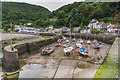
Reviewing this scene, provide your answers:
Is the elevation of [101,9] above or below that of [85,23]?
above

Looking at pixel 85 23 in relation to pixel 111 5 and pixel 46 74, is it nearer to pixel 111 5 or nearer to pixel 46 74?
pixel 111 5

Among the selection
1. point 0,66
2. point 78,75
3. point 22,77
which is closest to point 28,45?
point 0,66

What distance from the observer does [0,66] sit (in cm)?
957

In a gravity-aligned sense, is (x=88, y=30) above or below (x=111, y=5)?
below

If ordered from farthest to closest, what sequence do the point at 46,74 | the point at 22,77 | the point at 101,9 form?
the point at 101,9
the point at 46,74
the point at 22,77

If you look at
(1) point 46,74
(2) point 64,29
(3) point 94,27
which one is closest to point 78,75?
(1) point 46,74

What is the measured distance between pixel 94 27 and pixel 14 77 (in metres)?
41.2

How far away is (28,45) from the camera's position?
1546cm

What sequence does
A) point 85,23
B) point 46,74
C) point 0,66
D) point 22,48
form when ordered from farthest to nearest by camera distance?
point 85,23 < point 22,48 < point 0,66 < point 46,74

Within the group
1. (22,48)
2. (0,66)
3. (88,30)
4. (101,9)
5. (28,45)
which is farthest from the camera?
(101,9)

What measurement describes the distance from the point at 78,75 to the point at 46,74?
3.16 m

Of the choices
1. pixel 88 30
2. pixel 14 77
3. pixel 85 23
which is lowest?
pixel 14 77

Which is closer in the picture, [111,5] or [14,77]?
[14,77]

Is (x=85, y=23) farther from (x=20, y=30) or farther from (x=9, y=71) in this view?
(x=9, y=71)
